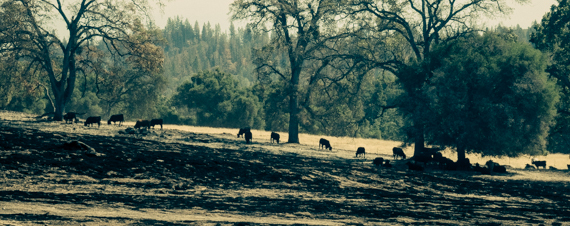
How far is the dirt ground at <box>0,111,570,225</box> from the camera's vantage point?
11711mm

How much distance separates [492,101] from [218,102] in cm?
6847

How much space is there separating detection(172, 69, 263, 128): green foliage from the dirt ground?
66295 mm

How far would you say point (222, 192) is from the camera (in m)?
15.5

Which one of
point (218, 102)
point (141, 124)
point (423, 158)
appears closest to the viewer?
point (423, 158)

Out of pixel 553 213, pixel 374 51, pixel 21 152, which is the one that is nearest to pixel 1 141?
pixel 21 152

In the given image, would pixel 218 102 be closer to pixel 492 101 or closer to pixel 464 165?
pixel 464 165

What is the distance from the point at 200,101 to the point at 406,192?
3031 inches

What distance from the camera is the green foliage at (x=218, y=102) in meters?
91.4

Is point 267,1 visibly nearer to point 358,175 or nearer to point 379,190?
point 358,175

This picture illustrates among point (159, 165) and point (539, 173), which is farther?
point (539, 173)

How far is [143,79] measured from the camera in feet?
252

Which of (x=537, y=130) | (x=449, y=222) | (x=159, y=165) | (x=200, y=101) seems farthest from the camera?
(x=200, y=101)

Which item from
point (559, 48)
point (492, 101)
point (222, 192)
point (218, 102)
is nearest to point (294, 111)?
point (492, 101)

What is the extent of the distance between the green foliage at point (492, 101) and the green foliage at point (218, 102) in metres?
63.8
